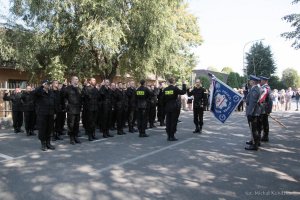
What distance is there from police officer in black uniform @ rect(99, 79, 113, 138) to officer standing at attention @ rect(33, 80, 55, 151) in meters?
2.61

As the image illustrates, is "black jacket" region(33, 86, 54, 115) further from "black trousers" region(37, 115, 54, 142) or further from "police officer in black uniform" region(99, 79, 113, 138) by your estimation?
"police officer in black uniform" region(99, 79, 113, 138)

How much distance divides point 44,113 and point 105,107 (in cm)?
302

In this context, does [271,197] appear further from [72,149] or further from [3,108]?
[3,108]

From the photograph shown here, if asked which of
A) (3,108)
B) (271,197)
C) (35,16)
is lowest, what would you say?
(271,197)

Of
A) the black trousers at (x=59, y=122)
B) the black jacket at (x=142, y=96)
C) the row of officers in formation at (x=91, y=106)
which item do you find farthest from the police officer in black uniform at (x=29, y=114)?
the black jacket at (x=142, y=96)

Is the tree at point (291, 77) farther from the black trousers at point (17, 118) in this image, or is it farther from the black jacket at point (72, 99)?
the black jacket at point (72, 99)

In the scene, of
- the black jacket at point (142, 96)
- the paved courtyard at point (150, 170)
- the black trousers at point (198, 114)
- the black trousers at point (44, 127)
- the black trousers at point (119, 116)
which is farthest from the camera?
the black trousers at point (119, 116)

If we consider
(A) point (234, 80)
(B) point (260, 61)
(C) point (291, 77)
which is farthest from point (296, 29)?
(C) point (291, 77)

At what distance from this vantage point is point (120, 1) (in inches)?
733

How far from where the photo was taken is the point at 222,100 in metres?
11.1

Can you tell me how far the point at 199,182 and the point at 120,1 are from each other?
561 inches

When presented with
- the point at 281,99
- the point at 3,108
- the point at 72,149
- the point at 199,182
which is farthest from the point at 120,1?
the point at 281,99

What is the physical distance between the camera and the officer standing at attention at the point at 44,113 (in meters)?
9.59

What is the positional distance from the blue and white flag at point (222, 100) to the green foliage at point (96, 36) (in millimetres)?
8133
